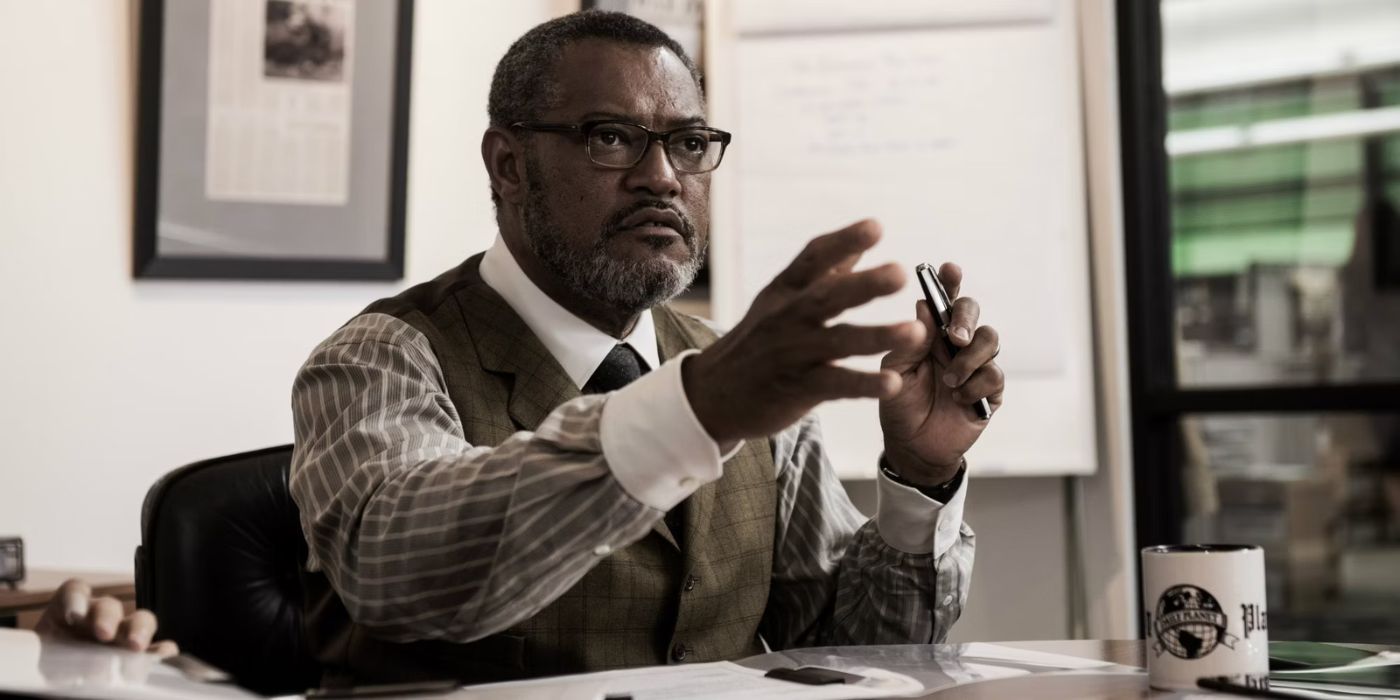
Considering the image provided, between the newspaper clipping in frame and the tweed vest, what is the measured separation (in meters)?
1.05

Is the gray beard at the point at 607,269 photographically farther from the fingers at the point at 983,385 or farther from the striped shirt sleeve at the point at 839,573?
the fingers at the point at 983,385

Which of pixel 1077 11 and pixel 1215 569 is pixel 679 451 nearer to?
pixel 1215 569

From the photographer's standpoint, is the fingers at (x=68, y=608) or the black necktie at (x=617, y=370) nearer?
the fingers at (x=68, y=608)

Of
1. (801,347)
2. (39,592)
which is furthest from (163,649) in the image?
(39,592)

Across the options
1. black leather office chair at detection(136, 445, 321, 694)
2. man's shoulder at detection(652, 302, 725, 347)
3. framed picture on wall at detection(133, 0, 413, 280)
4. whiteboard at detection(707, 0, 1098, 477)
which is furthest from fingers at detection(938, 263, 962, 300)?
framed picture on wall at detection(133, 0, 413, 280)

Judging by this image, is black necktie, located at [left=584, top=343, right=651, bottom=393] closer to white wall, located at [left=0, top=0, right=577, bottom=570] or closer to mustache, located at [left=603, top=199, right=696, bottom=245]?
mustache, located at [left=603, top=199, right=696, bottom=245]

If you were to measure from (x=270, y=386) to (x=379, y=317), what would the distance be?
113 centimetres

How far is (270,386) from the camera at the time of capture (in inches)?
95.6

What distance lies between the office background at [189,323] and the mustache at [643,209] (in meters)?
1.15

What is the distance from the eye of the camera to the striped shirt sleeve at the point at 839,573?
4.77ft

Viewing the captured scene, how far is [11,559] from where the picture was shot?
6.16ft

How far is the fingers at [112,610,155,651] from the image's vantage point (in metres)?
0.97

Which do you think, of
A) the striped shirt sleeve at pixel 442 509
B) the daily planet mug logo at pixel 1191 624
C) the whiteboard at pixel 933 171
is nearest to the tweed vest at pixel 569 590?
the striped shirt sleeve at pixel 442 509

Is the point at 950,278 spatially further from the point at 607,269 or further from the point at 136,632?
the point at 136,632
